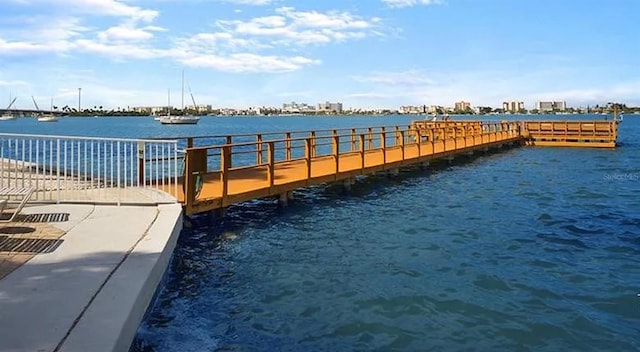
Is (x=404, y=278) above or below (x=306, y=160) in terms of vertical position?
below

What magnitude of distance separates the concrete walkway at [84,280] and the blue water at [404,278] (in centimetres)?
56

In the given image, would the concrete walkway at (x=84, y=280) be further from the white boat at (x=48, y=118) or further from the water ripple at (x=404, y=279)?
the white boat at (x=48, y=118)

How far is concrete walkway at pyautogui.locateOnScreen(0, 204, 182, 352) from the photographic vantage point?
13.3 ft

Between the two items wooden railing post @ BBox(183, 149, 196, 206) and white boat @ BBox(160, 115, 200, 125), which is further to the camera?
white boat @ BBox(160, 115, 200, 125)

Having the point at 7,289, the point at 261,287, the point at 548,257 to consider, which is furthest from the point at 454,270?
the point at 7,289

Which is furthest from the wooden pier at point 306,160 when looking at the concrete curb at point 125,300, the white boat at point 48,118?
the white boat at point 48,118

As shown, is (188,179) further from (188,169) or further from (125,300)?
(125,300)

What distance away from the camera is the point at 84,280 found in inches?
210

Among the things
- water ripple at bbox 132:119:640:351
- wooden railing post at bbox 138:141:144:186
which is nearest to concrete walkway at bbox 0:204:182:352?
water ripple at bbox 132:119:640:351

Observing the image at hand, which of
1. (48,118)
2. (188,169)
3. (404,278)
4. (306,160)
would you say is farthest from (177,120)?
(404,278)

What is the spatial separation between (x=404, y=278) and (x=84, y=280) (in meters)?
4.33

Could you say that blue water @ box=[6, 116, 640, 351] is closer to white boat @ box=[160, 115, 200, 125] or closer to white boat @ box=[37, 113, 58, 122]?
white boat @ box=[160, 115, 200, 125]

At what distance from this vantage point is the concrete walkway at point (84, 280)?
406 cm

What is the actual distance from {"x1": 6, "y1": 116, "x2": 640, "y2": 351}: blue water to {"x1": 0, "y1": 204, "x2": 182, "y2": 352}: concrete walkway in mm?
561
